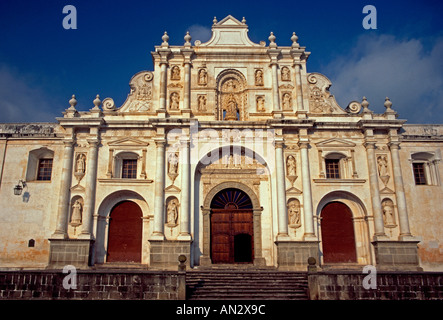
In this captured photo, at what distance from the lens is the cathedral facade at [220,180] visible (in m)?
21.4

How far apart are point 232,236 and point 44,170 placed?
11.2m

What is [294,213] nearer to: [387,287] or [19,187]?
[387,287]

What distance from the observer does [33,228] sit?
21.8 metres

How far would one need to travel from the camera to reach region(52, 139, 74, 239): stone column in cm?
2105

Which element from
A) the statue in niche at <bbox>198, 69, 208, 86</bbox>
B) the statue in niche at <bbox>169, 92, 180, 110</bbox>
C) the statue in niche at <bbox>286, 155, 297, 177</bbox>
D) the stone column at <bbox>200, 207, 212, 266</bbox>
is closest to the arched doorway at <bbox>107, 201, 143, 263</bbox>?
the stone column at <bbox>200, 207, 212, 266</bbox>

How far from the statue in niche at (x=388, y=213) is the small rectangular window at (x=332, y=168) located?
2897mm

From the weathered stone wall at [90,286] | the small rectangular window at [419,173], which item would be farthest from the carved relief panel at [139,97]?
the small rectangular window at [419,173]

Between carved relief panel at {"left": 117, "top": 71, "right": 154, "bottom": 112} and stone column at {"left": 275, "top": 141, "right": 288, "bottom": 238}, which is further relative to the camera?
carved relief panel at {"left": 117, "top": 71, "right": 154, "bottom": 112}

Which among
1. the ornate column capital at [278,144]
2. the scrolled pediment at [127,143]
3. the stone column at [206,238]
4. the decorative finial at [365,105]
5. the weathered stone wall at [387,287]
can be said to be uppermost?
the decorative finial at [365,105]

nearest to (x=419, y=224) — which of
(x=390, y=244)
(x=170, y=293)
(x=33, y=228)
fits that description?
(x=390, y=244)

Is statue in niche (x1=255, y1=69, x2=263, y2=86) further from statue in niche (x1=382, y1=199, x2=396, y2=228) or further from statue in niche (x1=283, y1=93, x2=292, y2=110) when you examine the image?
statue in niche (x1=382, y1=199, x2=396, y2=228)

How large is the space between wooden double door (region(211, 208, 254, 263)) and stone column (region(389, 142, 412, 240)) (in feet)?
25.4

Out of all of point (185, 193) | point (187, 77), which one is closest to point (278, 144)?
point (185, 193)

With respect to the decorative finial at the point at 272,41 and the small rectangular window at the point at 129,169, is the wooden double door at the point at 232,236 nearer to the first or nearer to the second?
the small rectangular window at the point at 129,169
